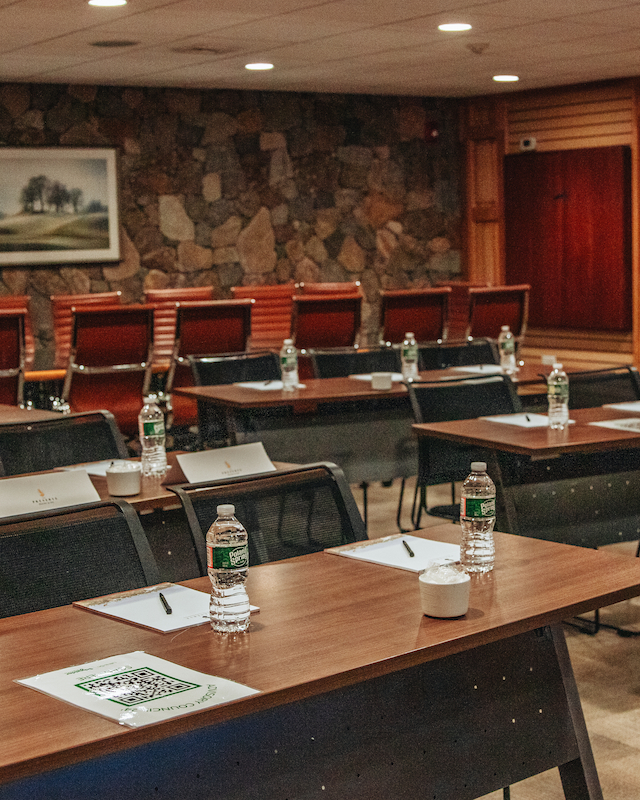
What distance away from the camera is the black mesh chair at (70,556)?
231 cm

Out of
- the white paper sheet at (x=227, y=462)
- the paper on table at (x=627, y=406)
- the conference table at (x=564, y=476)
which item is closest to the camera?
the white paper sheet at (x=227, y=462)

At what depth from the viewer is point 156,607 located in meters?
2.16

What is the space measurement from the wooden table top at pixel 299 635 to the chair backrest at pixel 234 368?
11.6 ft

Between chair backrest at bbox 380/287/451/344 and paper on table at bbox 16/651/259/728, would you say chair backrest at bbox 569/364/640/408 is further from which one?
paper on table at bbox 16/651/259/728

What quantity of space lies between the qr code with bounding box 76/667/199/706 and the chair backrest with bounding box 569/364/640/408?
12.3ft

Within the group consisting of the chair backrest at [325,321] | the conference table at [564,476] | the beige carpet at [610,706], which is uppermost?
the chair backrest at [325,321]

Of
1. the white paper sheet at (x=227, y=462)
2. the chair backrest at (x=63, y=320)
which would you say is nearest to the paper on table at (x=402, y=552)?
the white paper sheet at (x=227, y=462)

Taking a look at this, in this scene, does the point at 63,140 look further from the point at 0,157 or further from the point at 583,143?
the point at 583,143

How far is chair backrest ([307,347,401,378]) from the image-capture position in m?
6.18

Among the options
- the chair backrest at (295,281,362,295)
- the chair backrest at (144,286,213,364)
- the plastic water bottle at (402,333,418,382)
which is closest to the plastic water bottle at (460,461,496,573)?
the plastic water bottle at (402,333,418,382)

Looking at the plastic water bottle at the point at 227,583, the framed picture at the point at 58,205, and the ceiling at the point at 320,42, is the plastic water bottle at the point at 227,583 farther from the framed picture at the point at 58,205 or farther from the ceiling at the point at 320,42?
the framed picture at the point at 58,205

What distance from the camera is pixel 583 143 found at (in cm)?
1074

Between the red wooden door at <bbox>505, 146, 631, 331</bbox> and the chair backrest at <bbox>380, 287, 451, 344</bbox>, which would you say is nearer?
the chair backrest at <bbox>380, 287, 451, 344</bbox>

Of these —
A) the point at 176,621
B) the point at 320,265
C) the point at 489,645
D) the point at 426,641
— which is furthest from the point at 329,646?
the point at 320,265
